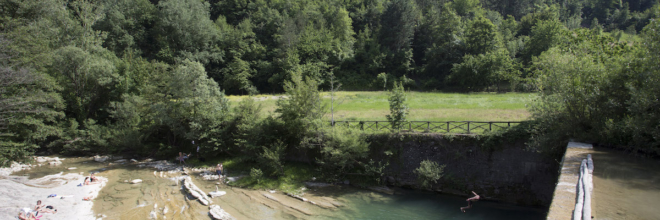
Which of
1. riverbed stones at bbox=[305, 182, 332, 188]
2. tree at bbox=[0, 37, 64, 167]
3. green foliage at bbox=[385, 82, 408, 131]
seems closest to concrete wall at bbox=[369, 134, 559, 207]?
green foliage at bbox=[385, 82, 408, 131]

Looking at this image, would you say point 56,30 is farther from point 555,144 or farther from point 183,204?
point 555,144

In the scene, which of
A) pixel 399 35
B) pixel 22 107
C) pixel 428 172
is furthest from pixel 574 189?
pixel 399 35

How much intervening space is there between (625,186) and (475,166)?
11247 millimetres

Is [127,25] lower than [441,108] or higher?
higher

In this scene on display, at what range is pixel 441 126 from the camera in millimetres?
24500

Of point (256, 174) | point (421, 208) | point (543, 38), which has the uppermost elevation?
point (543, 38)

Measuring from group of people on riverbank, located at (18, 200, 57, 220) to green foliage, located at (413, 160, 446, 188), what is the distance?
77.5ft

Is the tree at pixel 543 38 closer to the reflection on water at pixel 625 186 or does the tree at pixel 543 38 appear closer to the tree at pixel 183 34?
the reflection on water at pixel 625 186

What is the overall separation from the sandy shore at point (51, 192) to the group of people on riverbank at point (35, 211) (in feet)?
1.03

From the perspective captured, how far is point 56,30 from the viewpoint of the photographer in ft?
106

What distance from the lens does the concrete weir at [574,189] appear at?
8.70 meters

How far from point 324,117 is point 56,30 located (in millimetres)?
29212

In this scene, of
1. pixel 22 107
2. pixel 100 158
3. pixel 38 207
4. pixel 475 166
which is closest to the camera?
pixel 38 207

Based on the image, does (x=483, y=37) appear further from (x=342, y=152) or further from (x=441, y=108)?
(x=342, y=152)
